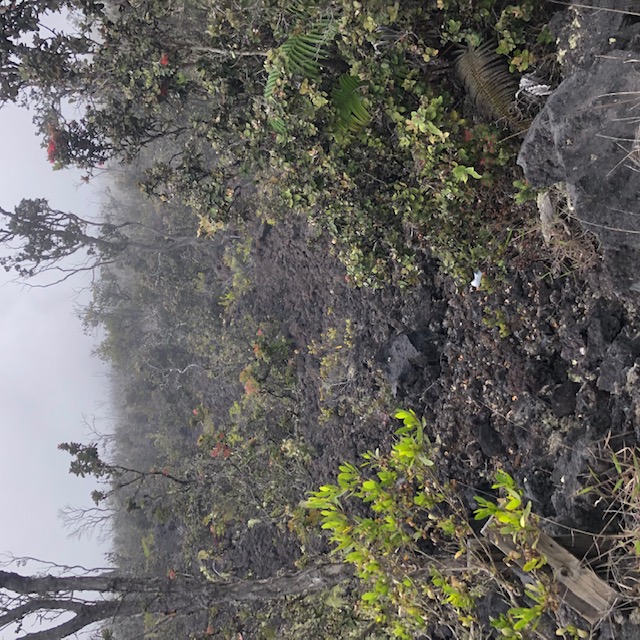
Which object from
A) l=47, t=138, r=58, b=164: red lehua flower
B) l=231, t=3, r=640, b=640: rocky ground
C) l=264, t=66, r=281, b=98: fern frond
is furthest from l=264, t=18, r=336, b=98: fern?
l=47, t=138, r=58, b=164: red lehua flower

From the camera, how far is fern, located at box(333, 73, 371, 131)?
4.27 meters

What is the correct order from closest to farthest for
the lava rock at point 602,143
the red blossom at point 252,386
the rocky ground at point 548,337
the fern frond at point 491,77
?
the lava rock at point 602,143, the rocky ground at point 548,337, the fern frond at point 491,77, the red blossom at point 252,386

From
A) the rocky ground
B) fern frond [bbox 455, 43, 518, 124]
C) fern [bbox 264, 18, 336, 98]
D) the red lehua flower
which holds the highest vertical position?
the red lehua flower

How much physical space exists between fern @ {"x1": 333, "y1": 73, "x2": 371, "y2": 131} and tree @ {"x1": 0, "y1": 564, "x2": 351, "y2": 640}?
3.73m

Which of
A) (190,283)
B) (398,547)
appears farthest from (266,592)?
(190,283)

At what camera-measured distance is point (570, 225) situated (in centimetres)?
388

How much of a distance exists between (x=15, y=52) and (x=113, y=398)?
47.8ft

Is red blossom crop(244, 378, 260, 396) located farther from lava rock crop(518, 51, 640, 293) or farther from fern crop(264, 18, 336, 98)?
lava rock crop(518, 51, 640, 293)

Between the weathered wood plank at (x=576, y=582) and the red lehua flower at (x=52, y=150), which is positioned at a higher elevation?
the red lehua flower at (x=52, y=150)

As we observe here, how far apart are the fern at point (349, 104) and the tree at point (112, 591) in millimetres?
3726

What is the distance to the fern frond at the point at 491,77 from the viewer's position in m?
4.03

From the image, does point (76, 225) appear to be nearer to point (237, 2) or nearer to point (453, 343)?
point (237, 2)

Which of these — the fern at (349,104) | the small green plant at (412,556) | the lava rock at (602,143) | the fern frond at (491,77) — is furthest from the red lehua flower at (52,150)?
the lava rock at (602,143)

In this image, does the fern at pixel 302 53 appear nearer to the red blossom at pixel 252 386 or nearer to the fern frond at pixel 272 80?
the fern frond at pixel 272 80
